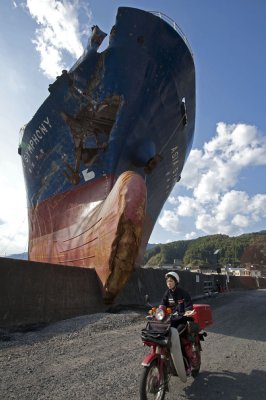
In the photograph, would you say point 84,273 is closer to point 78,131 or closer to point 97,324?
point 97,324

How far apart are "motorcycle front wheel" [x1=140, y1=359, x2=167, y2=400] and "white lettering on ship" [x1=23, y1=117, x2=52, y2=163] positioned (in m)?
13.3

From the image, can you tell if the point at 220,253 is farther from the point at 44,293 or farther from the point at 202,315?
the point at 202,315

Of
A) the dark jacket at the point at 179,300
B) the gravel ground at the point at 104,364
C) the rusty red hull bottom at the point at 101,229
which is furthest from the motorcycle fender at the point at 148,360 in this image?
the rusty red hull bottom at the point at 101,229

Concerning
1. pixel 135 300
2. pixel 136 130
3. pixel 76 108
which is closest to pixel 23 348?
pixel 135 300

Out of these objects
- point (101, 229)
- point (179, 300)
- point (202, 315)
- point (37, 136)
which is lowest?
point (202, 315)

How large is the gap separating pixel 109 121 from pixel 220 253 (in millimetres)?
85853

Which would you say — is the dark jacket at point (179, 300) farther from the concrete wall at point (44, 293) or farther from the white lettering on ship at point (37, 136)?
the white lettering on ship at point (37, 136)

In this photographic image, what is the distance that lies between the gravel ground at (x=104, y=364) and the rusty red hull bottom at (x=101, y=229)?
6.19 feet

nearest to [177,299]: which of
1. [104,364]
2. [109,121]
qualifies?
[104,364]

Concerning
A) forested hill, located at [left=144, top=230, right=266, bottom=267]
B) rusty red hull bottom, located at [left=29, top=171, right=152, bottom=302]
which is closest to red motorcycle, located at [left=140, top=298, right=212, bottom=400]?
rusty red hull bottom, located at [left=29, top=171, right=152, bottom=302]

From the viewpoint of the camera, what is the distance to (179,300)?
4.31m

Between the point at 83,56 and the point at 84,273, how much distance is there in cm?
860

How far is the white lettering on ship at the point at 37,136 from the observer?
15414 millimetres

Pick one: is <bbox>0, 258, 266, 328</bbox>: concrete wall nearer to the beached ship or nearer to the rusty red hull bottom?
the rusty red hull bottom
